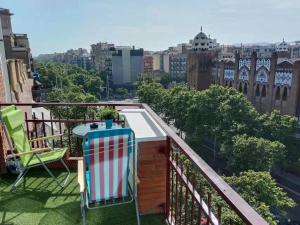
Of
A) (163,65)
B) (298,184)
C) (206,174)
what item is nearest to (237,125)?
(298,184)

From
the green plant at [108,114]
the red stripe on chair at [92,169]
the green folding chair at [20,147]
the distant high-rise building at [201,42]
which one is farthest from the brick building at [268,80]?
the red stripe on chair at [92,169]

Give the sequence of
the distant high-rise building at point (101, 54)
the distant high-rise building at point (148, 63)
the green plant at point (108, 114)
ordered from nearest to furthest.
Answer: the green plant at point (108, 114)
the distant high-rise building at point (101, 54)
the distant high-rise building at point (148, 63)

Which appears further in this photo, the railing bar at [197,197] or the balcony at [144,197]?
the balcony at [144,197]

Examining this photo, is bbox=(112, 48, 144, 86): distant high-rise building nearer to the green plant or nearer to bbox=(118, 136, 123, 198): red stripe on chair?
the green plant

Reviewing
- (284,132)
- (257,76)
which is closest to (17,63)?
(284,132)

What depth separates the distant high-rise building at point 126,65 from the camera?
6806 centimetres

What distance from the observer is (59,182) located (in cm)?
392

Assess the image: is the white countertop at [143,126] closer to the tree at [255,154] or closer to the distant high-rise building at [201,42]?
the tree at [255,154]

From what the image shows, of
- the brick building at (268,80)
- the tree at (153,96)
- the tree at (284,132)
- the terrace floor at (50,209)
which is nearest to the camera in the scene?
the terrace floor at (50,209)

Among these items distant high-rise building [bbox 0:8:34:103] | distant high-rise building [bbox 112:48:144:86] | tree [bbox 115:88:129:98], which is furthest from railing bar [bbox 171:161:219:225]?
distant high-rise building [bbox 112:48:144:86]

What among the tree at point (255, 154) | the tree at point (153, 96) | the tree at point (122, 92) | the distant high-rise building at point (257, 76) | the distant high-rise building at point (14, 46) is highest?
the distant high-rise building at point (14, 46)

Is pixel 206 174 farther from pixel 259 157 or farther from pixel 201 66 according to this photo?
pixel 201 66

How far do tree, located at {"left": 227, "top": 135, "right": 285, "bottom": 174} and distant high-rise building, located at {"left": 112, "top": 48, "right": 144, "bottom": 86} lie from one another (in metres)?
53.5

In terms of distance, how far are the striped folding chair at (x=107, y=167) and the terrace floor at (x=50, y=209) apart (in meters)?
0.39
